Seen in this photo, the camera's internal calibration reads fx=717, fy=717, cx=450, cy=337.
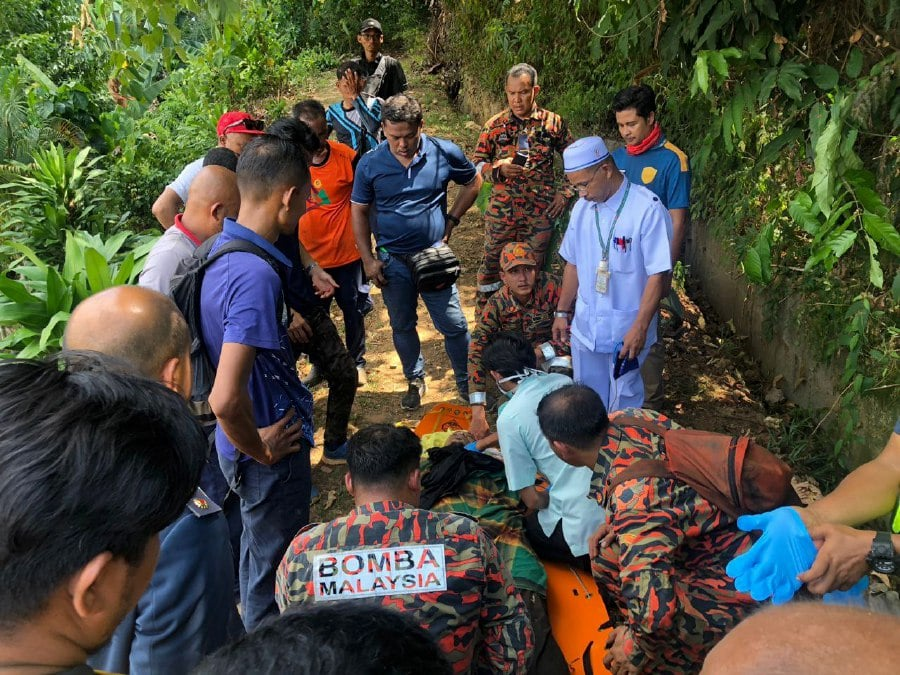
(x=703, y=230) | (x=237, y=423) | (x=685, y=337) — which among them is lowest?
(x=685, y=337)

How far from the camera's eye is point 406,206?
14.8 feet

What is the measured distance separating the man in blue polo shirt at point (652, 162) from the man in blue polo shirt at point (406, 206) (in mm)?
1036

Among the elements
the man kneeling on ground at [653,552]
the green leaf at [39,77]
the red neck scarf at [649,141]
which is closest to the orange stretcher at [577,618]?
the man kneeling on ground at [653,552]

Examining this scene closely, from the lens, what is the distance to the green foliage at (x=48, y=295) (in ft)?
14.5

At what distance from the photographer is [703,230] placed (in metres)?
6.11

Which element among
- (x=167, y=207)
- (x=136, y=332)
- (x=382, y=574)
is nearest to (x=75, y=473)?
(x=136, y=332)

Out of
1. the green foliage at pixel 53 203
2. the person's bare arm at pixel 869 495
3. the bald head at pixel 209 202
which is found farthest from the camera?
the green foliage at pixel 53 203

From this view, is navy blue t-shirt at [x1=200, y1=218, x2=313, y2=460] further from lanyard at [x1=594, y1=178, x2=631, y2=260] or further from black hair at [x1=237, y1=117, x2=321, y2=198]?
lanyard at [x1=594, y1=178, x2=631, y2=260]

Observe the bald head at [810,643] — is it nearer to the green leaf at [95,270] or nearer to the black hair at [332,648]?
the black hair at [332,648]

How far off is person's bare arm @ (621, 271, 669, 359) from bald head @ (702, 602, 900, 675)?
286cm

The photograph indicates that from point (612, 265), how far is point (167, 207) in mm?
2509

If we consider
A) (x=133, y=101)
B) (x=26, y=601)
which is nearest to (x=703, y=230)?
(x=26, y=601)

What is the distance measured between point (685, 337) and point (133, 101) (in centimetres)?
874

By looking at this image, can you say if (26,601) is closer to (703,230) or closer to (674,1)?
(674,1)
